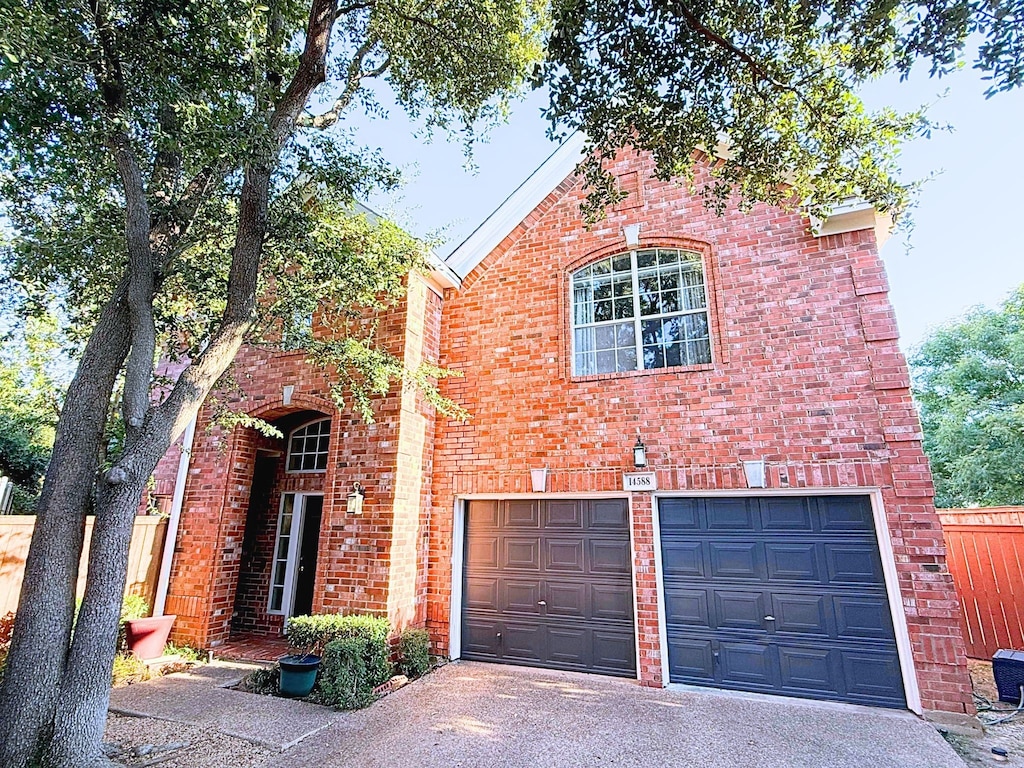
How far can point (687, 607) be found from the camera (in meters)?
5.88

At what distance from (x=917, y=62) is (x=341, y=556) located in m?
7.55

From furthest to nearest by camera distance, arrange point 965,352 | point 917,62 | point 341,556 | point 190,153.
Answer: point 965,352 < point 341,556 < point 190,153 < point 917,62

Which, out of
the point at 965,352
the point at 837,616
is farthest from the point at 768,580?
the point at 965,352

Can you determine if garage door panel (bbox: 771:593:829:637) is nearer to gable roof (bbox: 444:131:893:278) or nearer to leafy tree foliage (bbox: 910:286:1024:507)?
gable roof (bbox: 444:131:893:278)

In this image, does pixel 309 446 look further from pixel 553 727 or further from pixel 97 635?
pixel 553 727

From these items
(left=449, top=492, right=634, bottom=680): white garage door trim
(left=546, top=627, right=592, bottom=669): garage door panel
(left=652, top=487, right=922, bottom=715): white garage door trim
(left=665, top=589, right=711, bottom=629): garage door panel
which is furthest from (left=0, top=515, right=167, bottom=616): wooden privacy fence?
(left=665, top=589, right=711, bottom=629): garage door panel

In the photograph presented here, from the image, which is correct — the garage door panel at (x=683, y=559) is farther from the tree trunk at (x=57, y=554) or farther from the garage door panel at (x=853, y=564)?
the tree trunk at (x=57, y=554)

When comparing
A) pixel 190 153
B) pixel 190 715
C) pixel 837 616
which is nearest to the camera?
pixel 190 153

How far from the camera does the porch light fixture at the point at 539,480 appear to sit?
6.66m

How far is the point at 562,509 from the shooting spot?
Answer: 668cm

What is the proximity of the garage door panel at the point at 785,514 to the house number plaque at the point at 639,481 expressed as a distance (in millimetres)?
1271

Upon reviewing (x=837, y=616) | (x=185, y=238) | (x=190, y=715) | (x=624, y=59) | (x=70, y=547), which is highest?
(x=624, y=59)

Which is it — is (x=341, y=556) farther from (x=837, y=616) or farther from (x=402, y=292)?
(x=837, y=616)

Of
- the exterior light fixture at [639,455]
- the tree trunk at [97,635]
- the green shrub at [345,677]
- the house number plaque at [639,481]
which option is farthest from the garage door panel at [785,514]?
the tree trunk at [97,635]
